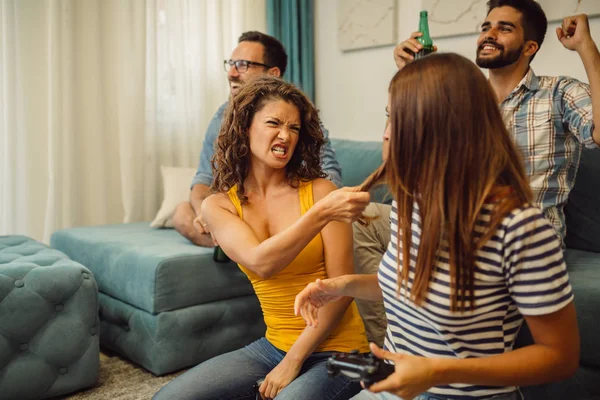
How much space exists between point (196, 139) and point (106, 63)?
69 cm

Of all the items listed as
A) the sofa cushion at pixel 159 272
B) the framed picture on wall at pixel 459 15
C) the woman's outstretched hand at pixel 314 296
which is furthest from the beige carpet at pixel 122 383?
the framed picture on wall at pixel 459 15

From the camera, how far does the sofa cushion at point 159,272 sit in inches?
94.8

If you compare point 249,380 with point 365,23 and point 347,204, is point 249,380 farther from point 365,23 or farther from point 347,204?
point 365,23

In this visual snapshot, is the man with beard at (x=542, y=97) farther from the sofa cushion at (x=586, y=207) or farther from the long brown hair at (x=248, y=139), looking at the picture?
the long brown hair at (x=248, y=139)

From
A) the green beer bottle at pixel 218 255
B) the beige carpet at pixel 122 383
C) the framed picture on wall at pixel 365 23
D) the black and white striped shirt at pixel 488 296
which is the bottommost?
the beige carpet at pixel 122 383

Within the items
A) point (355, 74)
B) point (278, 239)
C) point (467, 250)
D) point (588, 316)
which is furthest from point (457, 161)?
point (355, 74)

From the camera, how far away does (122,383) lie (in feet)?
7.81

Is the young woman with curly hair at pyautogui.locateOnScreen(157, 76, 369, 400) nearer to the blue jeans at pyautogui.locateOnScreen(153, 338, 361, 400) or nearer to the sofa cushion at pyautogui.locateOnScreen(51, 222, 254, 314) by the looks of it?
the blue jeans at pyautogui.locateOnScreen(153, 338, 361, 400)

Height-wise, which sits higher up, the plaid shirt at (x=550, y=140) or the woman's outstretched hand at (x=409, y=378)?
the plaid shirt at (x=550, y=140)

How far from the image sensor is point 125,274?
101 inches

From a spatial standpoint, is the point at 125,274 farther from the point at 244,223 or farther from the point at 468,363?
the point at 468,363

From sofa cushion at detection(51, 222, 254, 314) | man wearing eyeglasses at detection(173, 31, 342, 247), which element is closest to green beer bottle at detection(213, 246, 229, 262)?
sofa cushion at detection(51, 222, 254, 314)

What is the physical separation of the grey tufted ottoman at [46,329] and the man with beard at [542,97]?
1652 millimetres

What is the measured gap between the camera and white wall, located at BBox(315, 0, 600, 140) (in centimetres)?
325
